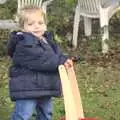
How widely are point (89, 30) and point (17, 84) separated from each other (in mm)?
5672

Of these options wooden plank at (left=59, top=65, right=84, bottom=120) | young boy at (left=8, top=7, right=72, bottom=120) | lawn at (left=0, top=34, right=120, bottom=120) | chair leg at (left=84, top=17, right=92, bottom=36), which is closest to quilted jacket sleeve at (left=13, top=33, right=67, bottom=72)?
young boy at (left=8, top=7, right=72, bottom=120)

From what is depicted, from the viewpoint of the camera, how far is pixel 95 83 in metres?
7.97

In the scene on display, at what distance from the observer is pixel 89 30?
10.6 m

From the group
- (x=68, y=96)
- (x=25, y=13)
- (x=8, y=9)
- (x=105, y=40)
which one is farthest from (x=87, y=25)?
(x=68, y=96)

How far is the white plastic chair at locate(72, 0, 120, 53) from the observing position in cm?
963

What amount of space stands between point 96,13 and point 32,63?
204 inches

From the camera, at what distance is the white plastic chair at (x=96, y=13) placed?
9.63 m

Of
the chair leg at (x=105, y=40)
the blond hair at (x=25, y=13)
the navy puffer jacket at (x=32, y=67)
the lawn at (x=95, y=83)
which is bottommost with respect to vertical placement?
the lawn at (x=95, y=83)

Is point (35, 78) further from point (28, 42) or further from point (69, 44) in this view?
point (69, 44)

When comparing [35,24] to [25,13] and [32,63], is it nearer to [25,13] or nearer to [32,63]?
[25,13]

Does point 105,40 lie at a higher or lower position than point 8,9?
lower

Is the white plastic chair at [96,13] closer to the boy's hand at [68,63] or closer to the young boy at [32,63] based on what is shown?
the young boy at [32,63]

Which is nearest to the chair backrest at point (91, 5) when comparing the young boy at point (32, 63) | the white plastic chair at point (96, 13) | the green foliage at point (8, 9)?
the white plastic chair at point (96, 13)

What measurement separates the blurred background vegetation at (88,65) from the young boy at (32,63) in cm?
136
